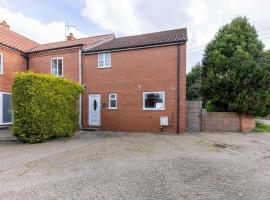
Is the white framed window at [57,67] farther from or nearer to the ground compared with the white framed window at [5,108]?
farther from the ground

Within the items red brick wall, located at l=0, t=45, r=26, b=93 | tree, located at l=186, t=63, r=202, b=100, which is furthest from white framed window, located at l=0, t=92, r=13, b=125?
tree, located at l=186, t=63, r=202, b=100

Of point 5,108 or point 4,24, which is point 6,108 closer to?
point 5,108

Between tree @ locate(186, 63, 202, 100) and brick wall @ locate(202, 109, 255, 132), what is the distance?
10235 mm

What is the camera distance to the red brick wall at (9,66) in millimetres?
15117

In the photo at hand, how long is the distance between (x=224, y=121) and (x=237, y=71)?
350 cm

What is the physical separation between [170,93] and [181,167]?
26.1 feet

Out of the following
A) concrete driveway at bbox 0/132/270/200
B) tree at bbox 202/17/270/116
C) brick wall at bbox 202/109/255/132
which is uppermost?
tree at bbox 202/17/270/116

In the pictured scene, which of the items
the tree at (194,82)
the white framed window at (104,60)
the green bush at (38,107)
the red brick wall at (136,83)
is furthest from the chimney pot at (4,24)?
the tree at (194,82)

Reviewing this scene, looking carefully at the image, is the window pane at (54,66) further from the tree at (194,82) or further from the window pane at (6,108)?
the tree at (194,82)

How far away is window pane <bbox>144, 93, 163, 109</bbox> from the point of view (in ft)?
46.1

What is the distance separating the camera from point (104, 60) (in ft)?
51.2

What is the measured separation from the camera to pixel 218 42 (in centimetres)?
1712

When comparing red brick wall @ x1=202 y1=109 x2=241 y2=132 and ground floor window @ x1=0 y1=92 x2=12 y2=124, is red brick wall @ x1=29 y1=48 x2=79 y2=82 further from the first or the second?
red brick wall @ x1=202 y1=109 x2=241 y2=132

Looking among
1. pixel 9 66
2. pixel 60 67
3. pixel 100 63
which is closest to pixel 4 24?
pixel 9 66
